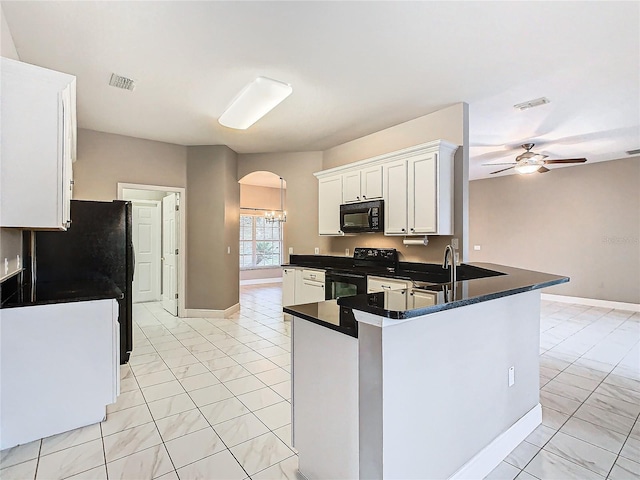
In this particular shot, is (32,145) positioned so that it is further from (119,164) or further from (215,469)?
(119,164)

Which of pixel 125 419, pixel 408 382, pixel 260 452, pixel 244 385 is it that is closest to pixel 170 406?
pixel 125 419

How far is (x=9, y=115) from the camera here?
1915 mm

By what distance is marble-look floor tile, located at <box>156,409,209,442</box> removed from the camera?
222 cm

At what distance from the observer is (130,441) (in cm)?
214

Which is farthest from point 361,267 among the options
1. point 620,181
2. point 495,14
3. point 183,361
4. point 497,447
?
point 620,181

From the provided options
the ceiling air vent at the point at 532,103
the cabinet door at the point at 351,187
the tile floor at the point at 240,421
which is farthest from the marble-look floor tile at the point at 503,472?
the ceiling air vent at the point at 532,103

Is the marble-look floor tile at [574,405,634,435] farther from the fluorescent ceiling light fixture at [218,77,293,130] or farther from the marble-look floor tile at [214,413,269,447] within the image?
the fluorescent ceiling light fixture at [218,77,293,130]

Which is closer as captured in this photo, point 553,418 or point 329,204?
point 553,418

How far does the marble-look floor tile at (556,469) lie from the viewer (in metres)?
1.85

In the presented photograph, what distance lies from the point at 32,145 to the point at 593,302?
848 centimetres

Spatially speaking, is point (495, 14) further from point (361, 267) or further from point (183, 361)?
point (183, 361)

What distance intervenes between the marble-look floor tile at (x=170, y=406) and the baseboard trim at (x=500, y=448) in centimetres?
192

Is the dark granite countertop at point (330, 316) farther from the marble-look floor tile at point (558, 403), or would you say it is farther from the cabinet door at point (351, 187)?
the cabinet door at point (351, 187)

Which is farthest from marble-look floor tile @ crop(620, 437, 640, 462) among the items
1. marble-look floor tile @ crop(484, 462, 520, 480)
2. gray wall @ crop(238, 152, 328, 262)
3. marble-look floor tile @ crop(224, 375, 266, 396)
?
gray wall @ crop(238, 152, 328, 262)
